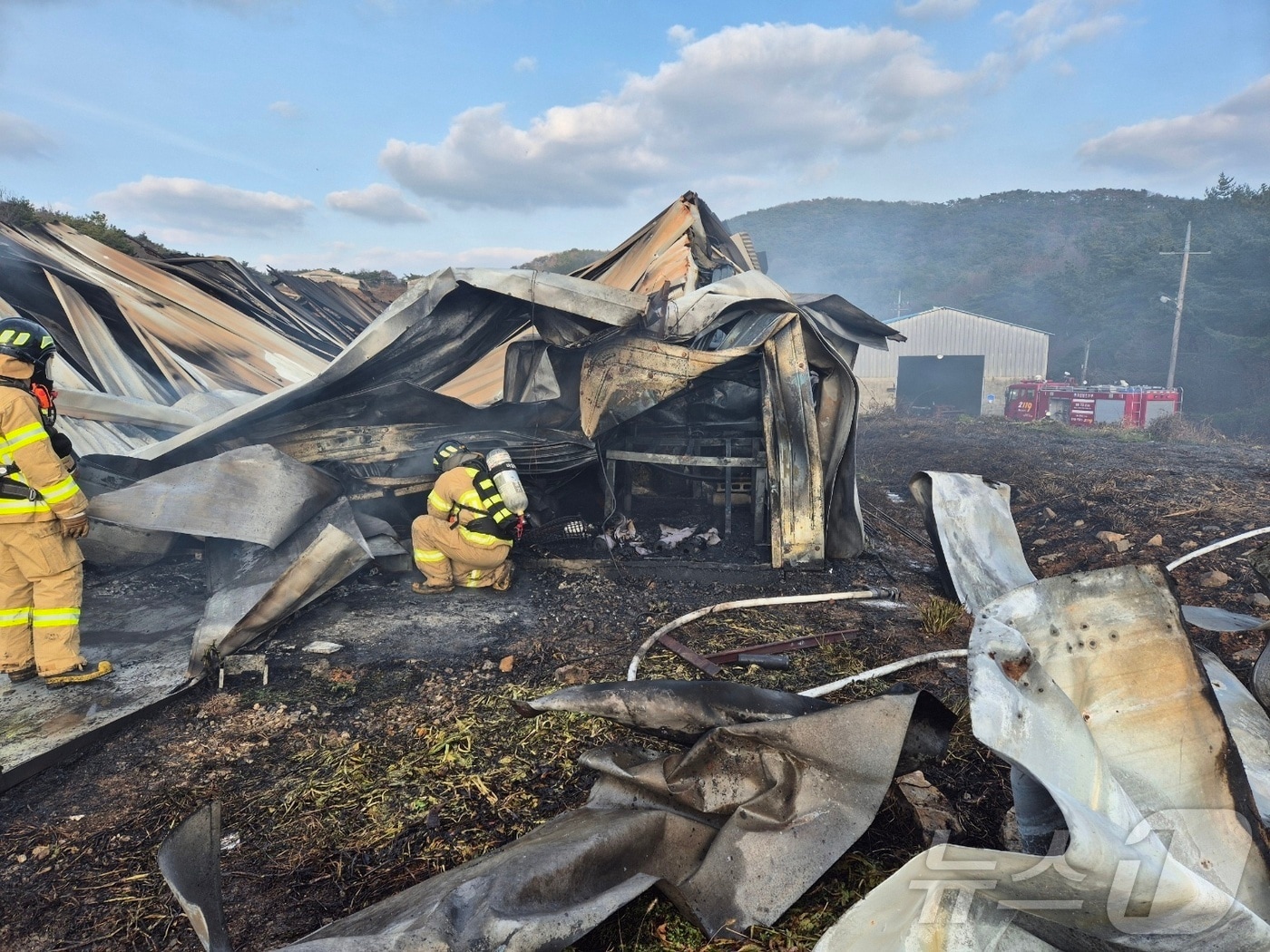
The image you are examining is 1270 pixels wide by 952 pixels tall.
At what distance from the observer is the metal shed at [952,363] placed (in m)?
26.9

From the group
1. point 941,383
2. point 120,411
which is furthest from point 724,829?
point 941,383

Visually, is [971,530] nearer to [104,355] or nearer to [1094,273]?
[104,355]

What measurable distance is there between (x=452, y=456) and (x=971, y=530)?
4.15m

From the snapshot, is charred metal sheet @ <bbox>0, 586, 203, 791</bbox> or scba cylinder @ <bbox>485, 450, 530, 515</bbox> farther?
scba cylinder @ <bbox>485, 450, 530, 515</bbox>

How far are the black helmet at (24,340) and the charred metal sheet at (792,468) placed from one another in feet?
15.6

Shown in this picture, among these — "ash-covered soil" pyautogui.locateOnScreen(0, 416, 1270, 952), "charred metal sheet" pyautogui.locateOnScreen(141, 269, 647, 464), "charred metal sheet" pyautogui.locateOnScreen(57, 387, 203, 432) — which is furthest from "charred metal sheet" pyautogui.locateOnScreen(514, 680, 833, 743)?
"charred metal sheet" pyautogui.locateOnScreen(57, 387, 203, 432)

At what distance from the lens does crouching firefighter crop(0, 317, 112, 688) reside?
351cm

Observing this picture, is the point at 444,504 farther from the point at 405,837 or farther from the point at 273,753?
the point at 405,837

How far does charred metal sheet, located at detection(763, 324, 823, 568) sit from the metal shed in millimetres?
22589

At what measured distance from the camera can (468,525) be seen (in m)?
5.16

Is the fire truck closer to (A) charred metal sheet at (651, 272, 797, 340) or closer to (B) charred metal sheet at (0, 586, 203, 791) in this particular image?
(A) charred metal sheet at (651, 272, 797, 340)

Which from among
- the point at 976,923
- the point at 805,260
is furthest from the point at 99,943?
the point at 805,260

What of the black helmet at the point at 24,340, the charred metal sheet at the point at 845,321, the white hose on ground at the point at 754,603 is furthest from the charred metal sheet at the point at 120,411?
the charred metal sheet at the point at 845,321

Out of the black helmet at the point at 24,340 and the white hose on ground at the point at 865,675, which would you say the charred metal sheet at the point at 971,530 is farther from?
the black helmet at the point at 24,340
